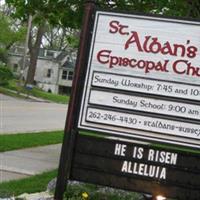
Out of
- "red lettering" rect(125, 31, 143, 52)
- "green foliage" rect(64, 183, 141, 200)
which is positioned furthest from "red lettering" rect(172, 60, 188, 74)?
"green foliage" rect(64, 183, 141, 200)

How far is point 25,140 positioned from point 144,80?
9.91m

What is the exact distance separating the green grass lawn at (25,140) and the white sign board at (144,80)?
24.2ft

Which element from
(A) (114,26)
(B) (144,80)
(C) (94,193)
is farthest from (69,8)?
(B) (144,80)

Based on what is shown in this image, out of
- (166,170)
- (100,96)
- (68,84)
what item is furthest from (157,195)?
(68,84)

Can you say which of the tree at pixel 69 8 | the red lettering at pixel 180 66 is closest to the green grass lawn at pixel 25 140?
the tree at pixel 69 8

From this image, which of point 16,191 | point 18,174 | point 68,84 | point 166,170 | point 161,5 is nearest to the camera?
point 166,170

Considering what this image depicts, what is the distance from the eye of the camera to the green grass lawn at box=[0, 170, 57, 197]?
836cm

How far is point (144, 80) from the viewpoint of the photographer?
6188 millimetres

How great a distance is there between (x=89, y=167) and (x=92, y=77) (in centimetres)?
94

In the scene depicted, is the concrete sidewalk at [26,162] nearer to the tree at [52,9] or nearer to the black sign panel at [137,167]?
the tree at [52,9]

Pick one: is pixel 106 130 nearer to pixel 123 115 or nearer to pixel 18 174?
pixel 123 115

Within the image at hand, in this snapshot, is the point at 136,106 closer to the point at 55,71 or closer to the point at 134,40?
the point at 134,40

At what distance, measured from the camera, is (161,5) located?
11227mm

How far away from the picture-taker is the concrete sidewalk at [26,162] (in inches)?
416
